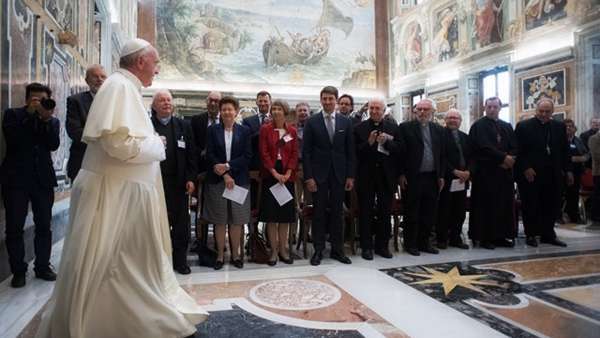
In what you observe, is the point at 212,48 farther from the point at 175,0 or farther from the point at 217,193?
the point at 217,193

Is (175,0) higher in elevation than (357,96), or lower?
higher

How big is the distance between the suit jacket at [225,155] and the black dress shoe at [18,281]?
6.27 feet

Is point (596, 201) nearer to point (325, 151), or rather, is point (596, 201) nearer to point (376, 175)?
point (376, 175)

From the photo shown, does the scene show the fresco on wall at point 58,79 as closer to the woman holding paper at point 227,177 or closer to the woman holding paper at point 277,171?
the woman holding paper at point 227,177

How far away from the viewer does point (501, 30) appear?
39.0 ft

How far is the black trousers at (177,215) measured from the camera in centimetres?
448

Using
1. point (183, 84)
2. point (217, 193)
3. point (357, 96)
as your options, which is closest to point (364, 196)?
point (217, 193)

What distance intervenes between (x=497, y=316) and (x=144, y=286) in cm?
250

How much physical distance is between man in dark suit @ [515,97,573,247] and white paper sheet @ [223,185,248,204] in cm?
386

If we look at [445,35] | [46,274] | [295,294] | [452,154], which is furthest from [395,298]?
[445,35]

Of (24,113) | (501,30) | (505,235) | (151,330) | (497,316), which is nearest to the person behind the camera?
(151,330)

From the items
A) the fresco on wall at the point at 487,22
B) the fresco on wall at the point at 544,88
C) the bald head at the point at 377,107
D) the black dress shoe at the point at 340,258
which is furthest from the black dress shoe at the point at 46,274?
the fresco on wall at the point at 487,22

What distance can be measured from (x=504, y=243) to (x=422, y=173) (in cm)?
164

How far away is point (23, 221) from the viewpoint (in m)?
4.00
